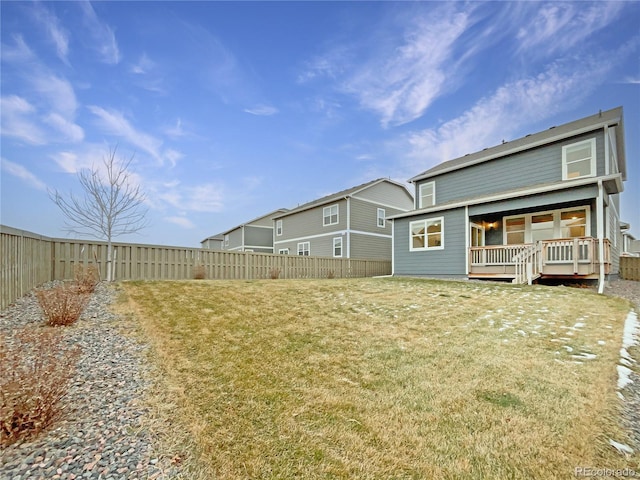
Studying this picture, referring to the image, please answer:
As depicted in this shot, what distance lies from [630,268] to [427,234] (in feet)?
39.1

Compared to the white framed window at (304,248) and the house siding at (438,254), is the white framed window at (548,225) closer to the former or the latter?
the house siding at (438,254)

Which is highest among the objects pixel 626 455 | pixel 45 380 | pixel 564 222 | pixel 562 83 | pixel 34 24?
pixel 562 83

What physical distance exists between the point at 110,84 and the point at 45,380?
12.4m

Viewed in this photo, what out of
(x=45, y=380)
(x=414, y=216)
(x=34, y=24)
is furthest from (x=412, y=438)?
(x=414, y=216)

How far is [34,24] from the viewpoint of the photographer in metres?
7.68

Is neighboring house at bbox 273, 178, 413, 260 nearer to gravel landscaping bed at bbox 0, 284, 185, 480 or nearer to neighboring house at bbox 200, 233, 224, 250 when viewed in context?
gravel landscaping bed at bbox 0, 284, 185, 480

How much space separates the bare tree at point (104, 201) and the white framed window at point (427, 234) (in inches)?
495

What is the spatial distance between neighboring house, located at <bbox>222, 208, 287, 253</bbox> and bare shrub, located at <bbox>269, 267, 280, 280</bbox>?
1604 centimetres

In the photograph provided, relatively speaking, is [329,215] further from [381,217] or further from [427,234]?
[427,234]

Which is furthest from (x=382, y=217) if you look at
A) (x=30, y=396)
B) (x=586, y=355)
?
(x=30, y=396)

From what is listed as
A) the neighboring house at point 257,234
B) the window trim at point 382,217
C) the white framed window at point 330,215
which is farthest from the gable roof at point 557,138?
the neighboring house at point 257,234

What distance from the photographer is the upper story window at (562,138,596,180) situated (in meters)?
10.9

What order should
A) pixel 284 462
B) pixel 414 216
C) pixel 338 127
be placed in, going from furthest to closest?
pixel 338 127 < pixel 414 216 < pixel 284 462

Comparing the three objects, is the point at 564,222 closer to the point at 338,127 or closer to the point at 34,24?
the point at 338,127
